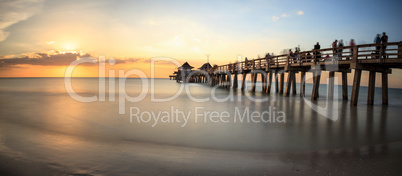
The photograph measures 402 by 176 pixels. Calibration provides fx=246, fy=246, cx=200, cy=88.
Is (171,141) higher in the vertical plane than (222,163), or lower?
lower

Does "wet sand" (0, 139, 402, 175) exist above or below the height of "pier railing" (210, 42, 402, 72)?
below

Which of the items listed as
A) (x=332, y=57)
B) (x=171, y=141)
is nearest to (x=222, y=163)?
(x=171, y=141)

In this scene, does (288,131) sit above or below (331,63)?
below

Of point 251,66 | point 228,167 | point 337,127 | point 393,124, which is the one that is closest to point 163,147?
point 228,167

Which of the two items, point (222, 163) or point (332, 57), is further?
point (332, 57)

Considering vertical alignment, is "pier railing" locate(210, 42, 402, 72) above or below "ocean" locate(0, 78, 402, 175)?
above

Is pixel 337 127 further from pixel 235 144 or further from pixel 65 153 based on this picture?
pixel 65 153

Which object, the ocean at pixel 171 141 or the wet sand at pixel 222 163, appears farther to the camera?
the ocean at pixel 171 141

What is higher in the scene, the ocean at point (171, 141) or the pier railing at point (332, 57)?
the pier railing at point (332, 57)

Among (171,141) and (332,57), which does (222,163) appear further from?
(332,57)

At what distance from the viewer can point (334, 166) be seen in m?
4.48

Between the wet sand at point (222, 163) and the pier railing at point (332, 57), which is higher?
the pier railing at point (332, 57)

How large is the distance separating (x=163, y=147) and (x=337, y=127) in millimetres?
6198

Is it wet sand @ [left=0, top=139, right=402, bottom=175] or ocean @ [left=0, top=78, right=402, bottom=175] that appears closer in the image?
wet sand @ [left=0, top=139, right=402, bottom=175]
